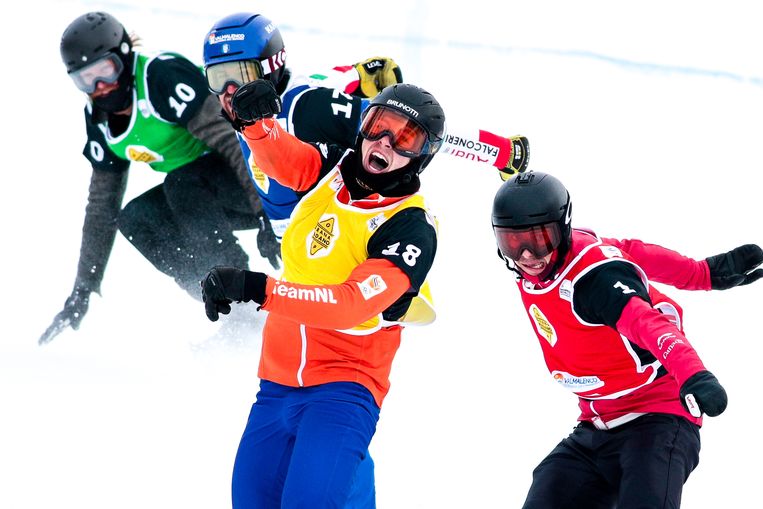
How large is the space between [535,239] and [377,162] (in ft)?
2.08

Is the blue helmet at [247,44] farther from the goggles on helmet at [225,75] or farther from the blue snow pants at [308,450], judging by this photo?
the blue snow pants at [308,450]

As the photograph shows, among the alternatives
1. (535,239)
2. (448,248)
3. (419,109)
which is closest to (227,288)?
(419,109)

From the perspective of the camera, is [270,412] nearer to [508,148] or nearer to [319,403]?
[319,403]

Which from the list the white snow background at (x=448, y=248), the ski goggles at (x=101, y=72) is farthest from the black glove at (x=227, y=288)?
the ski goggles at (x=101, y=72)

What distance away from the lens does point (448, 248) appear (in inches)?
286

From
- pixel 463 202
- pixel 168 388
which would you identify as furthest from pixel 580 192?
pixel 168 388

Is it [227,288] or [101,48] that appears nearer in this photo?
[227,288]

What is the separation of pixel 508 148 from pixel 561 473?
1.89m

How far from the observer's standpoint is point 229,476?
Answer: 501cm

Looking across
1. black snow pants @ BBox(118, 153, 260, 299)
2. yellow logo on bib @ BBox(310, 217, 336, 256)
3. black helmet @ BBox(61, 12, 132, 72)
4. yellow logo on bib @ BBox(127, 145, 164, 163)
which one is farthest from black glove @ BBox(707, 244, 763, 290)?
black helmet @ BBox(61, 12, 132, 72)

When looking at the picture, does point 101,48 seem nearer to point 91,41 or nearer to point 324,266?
point 91,41

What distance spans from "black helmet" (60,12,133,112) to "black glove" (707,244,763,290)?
3.31m

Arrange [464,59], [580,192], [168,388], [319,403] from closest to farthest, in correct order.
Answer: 1. [319,403]
2. [168,388]
3. [580,192]
4. [464,59]

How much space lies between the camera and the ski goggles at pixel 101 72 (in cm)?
590
